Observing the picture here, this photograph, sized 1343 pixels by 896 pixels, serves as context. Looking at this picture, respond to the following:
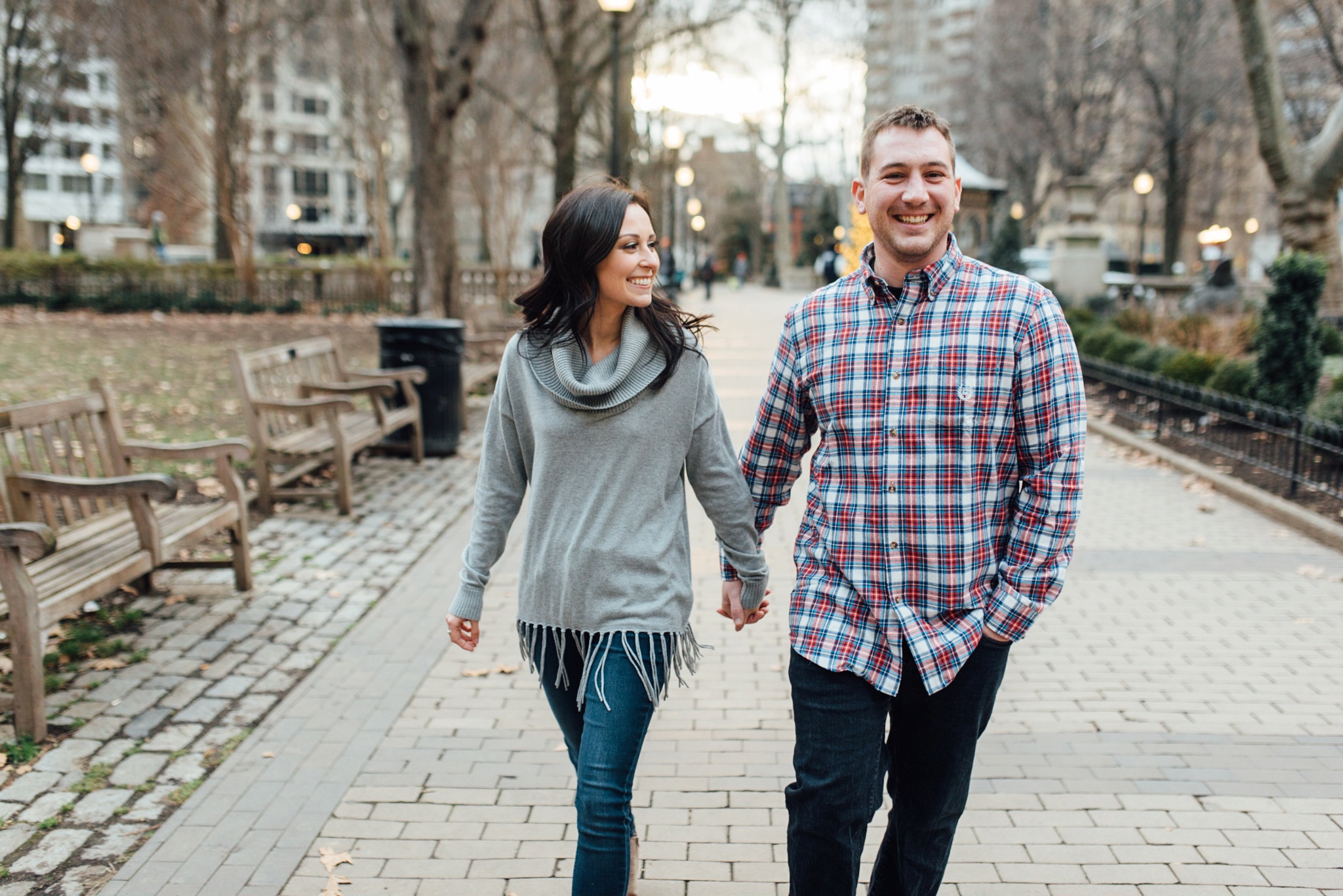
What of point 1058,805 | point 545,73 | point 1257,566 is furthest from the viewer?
point 545,73

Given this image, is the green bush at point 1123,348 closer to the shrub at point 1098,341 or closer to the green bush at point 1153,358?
the shrub at point 1098,341

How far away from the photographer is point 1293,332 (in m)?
10.1

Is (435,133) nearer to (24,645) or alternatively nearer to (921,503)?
(24,645)

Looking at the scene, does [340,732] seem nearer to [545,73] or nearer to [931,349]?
[931,349]

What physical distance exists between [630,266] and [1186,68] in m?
33.5

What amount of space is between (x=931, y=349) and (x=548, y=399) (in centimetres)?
87

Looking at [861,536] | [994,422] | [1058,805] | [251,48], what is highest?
[251,48]

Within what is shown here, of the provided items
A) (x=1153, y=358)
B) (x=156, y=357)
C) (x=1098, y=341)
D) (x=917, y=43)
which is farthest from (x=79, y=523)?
(x=917, y=43)

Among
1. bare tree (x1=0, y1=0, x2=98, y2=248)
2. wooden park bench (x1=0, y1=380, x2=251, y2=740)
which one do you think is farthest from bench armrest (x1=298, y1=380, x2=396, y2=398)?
bare tree (x1=0, y1=0, x2=98, y2=248)

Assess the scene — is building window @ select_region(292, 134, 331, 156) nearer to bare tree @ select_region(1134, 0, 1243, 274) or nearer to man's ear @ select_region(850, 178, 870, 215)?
bare tree @ select_region(1134, 0, 1243, 274)

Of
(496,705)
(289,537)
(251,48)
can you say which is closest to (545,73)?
(251,48)

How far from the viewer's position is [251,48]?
27.3 meters

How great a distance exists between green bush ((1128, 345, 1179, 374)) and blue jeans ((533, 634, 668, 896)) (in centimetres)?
1172

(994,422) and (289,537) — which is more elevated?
(994,422)
